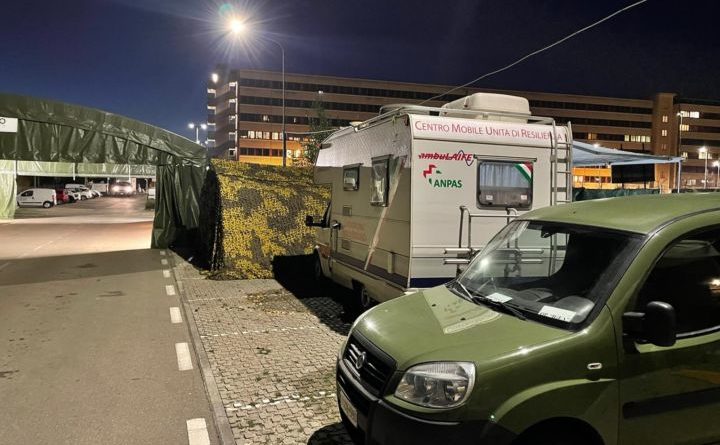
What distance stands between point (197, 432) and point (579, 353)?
3084mm

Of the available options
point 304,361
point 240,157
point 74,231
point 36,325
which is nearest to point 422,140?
point 304,361

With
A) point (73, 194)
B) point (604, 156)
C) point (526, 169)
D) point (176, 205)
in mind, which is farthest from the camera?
point (73, 194)

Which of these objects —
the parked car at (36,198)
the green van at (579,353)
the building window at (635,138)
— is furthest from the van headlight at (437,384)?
the building window at (635,138)

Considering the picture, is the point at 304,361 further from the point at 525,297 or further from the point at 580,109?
the point at 580,109

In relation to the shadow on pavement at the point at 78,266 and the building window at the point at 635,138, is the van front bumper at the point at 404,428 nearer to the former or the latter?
the shadow on pavement at the point at 78,266

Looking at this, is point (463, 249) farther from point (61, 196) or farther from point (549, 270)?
point (61, 196)

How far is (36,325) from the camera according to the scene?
24.8 ft

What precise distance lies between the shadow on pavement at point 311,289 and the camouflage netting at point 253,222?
25cm

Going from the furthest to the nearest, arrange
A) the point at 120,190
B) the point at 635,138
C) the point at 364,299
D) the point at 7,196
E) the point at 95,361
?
the point at 635,138 → the point at 120,190 → the point at 7,196 → the point at 364,299 → the point at 95,361

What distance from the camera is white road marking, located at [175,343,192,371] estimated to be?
5.84 metres

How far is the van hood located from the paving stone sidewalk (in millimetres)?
1257

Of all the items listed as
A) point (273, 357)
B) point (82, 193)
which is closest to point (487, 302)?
point (273, 357)

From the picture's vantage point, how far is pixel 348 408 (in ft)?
11.0

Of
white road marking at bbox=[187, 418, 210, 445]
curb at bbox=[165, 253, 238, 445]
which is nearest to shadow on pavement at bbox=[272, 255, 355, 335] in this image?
curb at bbox=[165, 253, 238, 445]
